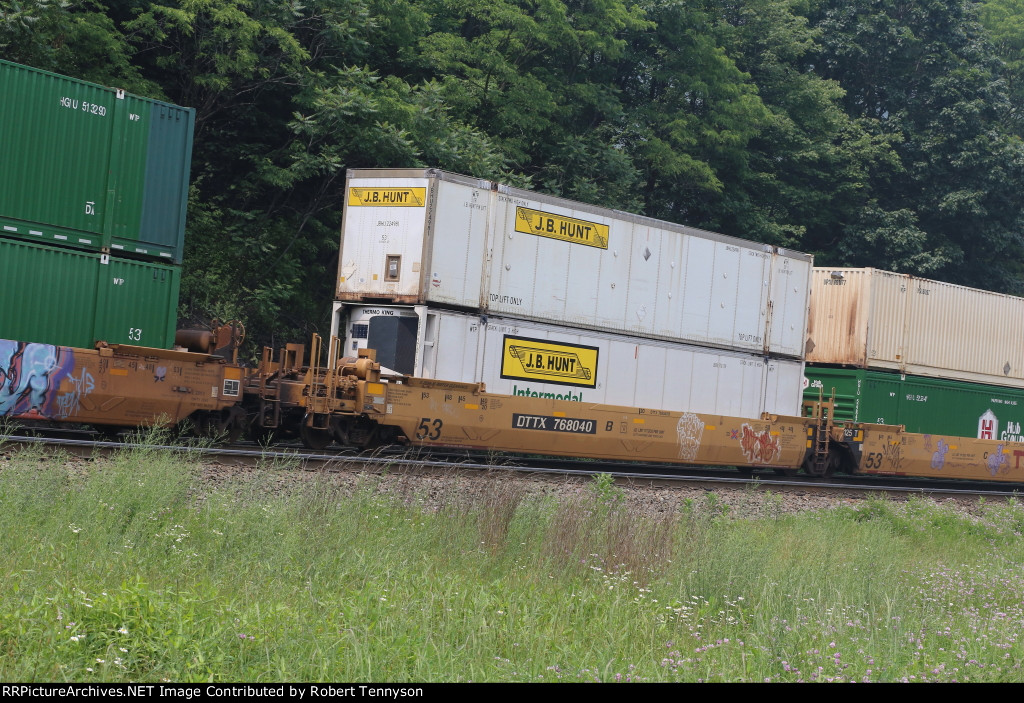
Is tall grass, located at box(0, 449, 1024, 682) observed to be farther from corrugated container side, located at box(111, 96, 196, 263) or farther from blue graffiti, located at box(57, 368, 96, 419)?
corrugated container side, located at box(111, 96, 196, 263)

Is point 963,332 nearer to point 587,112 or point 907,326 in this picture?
point 907,326

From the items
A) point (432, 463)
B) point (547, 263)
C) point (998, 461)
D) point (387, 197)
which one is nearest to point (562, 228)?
point (547, 263)

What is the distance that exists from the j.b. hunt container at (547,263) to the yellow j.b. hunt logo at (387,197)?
0.07ft

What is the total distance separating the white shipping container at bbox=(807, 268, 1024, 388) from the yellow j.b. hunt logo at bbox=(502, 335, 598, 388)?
23.4 feet

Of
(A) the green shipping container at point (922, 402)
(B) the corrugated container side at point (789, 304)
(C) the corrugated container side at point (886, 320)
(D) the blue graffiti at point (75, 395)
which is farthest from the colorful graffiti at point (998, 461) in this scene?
(D) the blue graffiti at point (75, 395)

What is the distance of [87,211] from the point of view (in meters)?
13.9

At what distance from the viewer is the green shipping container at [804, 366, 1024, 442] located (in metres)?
21.3

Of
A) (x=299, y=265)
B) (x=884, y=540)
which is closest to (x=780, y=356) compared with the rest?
(x=884, y=540)

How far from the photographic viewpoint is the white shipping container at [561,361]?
15477 millimetres

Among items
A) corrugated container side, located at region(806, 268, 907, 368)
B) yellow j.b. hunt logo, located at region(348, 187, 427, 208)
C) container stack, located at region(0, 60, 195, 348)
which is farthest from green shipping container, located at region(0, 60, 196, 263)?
corrugated container side, located at region(806, 268, 907, 368)

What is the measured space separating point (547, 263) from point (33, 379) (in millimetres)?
A: 8005

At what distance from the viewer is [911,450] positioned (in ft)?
69.9

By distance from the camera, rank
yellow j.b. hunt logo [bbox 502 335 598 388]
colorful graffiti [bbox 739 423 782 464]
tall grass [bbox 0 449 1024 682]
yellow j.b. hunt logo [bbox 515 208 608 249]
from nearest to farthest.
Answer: tall grass [bbox 0 449 1024 682] → yellow j.b. hunt logo [bbox 502 335 598 388] → yellow j.b. hunt logo [bbox 515 208 608 249] → colorful graffiti [bbox 739 423 782 464]

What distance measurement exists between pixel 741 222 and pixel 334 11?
18911 millimetres
